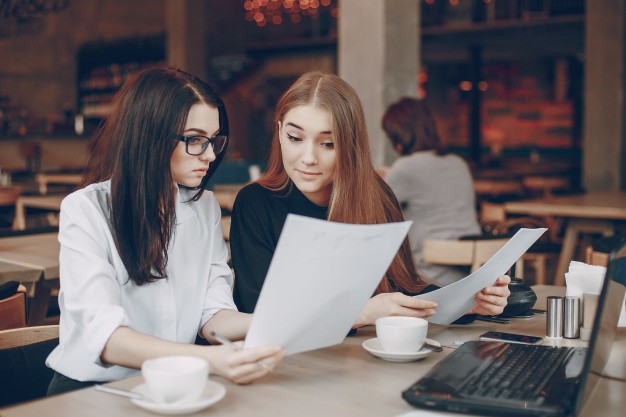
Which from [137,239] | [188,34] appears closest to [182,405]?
[137,239]

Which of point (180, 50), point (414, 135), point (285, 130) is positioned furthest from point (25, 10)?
point (285, 130)

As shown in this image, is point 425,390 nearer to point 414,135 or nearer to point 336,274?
point 336,274

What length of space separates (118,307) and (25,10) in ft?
40.8

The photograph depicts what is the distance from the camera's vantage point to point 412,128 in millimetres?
4508

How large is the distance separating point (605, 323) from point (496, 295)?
1.70 ft

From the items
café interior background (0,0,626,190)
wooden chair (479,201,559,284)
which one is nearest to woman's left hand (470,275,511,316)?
wooden chair (479,201,559,284)

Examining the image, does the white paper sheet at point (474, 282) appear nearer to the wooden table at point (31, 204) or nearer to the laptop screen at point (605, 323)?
the laptop screen at point (605, 323)

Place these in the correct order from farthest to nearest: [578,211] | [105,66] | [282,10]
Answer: [282,10] < [105,66] < [578,211]

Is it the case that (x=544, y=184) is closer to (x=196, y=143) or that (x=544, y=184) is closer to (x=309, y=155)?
(x=309, y=155)

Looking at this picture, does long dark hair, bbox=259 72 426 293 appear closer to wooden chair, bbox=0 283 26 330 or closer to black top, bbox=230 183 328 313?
black top, bbox=230 183 328 313

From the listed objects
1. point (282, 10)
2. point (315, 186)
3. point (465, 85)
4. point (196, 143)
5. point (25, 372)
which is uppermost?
point (282, 10)

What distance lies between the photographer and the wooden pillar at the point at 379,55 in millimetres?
6180

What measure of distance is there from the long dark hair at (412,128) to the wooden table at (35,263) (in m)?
1.95

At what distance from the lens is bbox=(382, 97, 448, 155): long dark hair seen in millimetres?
4508
